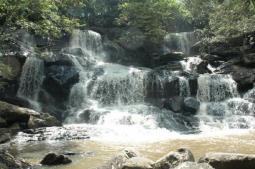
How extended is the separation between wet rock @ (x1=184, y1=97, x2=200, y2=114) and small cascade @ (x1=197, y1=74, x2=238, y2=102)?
195 centimetres

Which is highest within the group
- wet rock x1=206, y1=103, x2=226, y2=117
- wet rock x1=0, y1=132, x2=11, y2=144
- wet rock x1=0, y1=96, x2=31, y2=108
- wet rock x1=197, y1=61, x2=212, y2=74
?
wet rock x1=197, y1=61, x2=212, y2=74

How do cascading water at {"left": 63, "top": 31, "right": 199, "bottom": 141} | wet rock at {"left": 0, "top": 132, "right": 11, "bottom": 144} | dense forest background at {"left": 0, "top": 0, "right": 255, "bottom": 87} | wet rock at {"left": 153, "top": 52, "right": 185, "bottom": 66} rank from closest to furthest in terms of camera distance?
1. dense forest background at {"left": 0, "top": 0, "right": 255, "bottom": 87}
2. wet rock at {"left": 0, "top": 132, "right": 11, "bottom": 144}
3. cascading water at {"left": 63, "top": 31, "right": 199, "bottom": 141}
4. wet rock at {"left": 153, "top": 52, "right": 185, "bottom": 66}

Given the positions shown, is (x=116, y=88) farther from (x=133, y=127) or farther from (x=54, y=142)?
(x=54, y=142)

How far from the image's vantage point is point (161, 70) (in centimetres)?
2977

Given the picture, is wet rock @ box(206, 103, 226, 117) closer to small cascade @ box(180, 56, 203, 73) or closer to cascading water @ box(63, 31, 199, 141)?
cascading water @ box(63, 31, 199, 141)

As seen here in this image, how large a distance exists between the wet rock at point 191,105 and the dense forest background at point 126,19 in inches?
190

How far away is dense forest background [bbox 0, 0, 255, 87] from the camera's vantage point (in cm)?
1606

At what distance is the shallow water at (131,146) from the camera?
562 inches

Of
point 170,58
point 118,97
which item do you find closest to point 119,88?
point 118,97

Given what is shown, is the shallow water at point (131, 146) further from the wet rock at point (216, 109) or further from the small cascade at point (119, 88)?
the small cascade at point (119, 88)

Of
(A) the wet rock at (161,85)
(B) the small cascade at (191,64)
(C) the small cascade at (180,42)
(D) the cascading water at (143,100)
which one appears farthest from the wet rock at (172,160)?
(C) the small cascade at (180,42)

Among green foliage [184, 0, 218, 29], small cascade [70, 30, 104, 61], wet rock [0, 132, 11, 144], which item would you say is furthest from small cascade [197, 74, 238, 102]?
green foliage [184, 0, 218, 29]

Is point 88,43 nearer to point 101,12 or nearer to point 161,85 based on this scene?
point 101,12

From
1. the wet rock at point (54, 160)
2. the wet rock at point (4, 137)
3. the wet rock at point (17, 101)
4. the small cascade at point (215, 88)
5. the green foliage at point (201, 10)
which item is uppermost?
the green foliage at point (201, 10)
